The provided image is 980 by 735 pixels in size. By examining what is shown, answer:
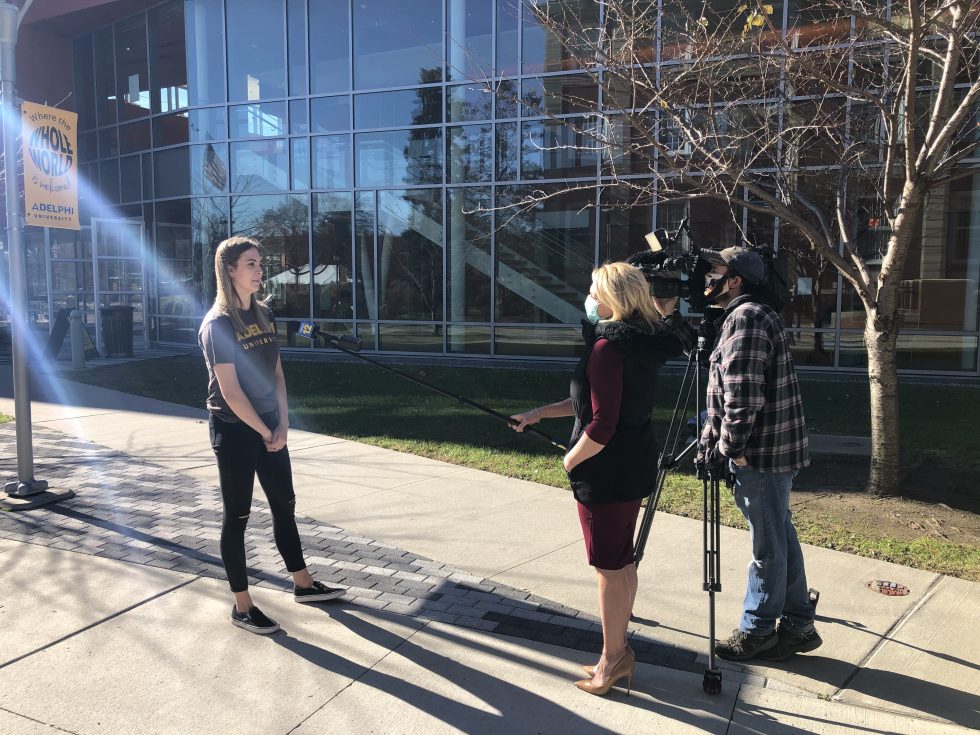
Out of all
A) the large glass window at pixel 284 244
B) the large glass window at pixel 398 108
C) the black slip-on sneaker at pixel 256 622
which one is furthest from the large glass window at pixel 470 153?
the black slip-on sneaker at pixel 256 622

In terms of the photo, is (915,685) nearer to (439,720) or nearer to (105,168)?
(439,720)

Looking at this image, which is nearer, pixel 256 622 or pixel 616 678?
pixel 616 678

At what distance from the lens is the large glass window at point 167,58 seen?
18.4 m

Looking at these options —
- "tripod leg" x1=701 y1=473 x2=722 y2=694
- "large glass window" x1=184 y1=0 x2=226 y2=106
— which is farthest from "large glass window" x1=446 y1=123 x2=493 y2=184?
"tripod leg" x1=701 y1=473 x2=722 y2=694

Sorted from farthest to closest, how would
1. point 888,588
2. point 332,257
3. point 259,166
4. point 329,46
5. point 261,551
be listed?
point 259,166 < point 332,257 < point 329,46 < point 261,551 < point 888,588

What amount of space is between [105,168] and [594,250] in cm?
1342

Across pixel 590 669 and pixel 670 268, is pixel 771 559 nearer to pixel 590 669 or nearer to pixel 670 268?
pixel 590 669

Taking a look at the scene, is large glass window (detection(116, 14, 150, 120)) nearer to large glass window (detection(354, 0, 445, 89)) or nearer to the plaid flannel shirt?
large glass window (detection(354, 0, 445, 89))

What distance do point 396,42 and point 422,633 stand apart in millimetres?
14506

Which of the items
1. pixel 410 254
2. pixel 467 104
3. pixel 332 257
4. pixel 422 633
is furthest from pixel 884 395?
pixel 332 257

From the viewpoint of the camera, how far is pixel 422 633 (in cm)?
386

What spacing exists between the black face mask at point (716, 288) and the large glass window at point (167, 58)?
1776cm

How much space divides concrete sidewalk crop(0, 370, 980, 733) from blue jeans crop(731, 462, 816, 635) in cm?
22

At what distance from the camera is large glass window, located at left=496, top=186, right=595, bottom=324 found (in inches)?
583
